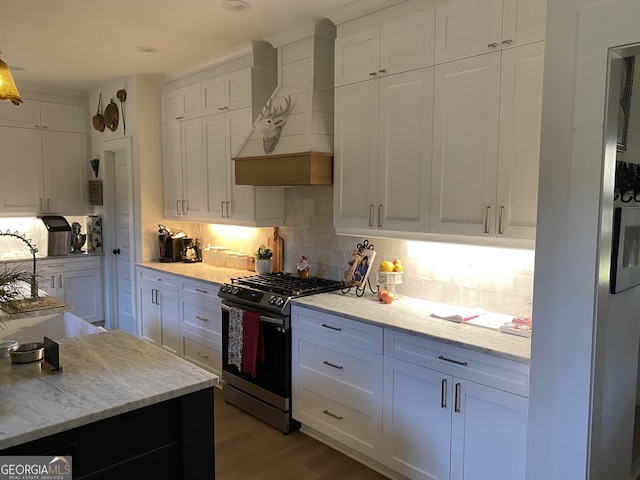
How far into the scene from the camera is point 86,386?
5.53 feet

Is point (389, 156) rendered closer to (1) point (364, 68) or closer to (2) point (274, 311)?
(1) point (364, 68)

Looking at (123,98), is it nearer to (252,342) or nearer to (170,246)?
(170,246)

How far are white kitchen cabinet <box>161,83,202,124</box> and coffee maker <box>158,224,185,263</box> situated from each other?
1.15 metres

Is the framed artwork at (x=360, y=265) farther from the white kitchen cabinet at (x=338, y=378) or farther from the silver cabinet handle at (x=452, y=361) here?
the silver cabinet handle at (x=452, y=361)

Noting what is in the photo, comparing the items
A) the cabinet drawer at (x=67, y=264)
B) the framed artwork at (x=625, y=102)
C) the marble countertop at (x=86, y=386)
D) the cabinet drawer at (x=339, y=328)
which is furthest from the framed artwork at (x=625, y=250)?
the cabinet drawer at (x=67, y=264)

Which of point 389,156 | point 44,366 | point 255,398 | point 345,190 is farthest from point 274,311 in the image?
point 44,366

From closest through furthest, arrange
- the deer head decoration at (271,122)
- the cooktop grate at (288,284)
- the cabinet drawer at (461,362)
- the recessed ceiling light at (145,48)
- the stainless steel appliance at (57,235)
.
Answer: the cabinet drawer at (461,362)
the cooktop grate at (288,284)
the deer head decoration at (271,122)
the recessed ceiling light at (145,48)
the stainless steel appliance at (57,235)

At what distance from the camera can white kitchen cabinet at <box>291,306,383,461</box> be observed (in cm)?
269

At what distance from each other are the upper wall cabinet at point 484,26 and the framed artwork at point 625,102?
0.40m

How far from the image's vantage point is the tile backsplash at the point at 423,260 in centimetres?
271

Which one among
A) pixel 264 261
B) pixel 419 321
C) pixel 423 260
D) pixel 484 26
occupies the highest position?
pixel 484 26

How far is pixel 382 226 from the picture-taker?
2.97 m

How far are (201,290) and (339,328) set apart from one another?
63.2 inches

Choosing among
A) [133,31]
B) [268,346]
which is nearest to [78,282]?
[133,31]
